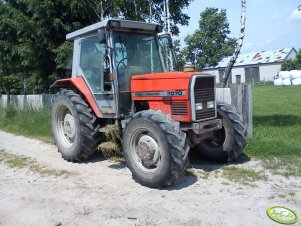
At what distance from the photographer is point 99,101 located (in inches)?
280

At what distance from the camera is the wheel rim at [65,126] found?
7.79 meters

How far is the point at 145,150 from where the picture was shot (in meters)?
5.69

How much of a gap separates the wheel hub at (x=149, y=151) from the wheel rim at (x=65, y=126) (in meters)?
2.35

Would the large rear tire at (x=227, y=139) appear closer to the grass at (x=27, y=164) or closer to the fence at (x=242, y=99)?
the fence at (x=242, y=99)

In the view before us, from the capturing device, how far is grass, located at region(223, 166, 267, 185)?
230 inches

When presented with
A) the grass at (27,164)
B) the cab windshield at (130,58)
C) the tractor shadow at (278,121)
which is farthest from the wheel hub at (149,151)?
the tractor shadow at (278,121)

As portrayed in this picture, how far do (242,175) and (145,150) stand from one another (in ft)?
5.63

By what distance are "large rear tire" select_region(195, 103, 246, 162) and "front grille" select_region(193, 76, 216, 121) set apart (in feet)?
1.32

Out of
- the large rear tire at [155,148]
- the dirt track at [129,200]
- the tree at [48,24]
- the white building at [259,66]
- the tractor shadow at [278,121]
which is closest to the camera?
the dirt track at [129,200]

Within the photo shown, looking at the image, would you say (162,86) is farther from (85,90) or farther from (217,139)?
(85,90)

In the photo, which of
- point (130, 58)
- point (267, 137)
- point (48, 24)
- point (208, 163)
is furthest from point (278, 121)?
point (48, 24)

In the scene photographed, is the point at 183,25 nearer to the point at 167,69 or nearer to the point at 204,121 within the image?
the point at 167,69

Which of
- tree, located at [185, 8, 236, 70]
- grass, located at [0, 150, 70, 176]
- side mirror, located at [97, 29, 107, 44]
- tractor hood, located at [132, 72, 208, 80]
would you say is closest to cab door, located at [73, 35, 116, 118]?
side mirror, located at [97, 29, 107, 44]

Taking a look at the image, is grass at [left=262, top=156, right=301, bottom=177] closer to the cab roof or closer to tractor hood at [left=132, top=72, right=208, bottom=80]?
tractor hood at [left=132, top=72, right=208, bottom=80]
